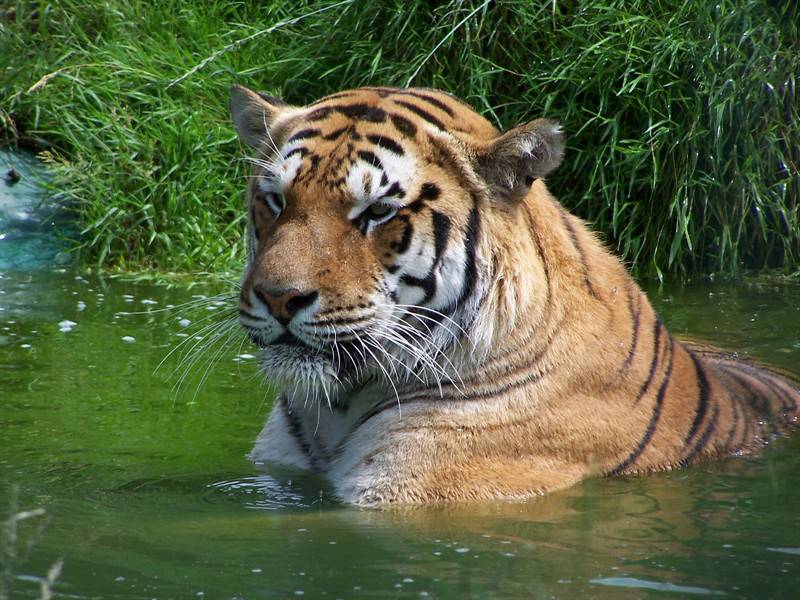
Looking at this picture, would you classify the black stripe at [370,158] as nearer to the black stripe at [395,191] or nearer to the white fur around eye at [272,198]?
the black stripe at [395,191]

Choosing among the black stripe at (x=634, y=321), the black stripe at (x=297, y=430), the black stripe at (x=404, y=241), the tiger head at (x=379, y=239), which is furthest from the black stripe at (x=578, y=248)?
the black stripe at (x=297, y=430)

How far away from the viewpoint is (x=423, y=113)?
3.81 m

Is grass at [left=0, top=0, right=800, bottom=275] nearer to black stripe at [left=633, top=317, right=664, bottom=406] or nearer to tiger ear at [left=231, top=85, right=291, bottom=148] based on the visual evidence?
black stripe at [left=633, top=317, right=664, bottom=406]

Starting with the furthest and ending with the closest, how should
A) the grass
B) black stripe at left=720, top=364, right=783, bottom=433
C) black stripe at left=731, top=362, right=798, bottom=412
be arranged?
the grass
black stripe at left=731, top=362, right=798, bottom=412
black stripe at left=720, top=364, right=783, bottom=433

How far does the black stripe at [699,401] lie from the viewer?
13.4 ft

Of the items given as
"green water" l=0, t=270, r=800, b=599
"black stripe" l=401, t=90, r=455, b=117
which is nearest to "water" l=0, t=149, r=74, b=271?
"green water" l=0, t=270, r=800, b=599

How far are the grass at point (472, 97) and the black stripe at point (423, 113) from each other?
305cm

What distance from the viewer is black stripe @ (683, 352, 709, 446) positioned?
13.4 ft

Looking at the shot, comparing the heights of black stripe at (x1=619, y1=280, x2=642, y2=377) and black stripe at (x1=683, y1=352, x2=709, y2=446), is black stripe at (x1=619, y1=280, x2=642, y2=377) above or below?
above

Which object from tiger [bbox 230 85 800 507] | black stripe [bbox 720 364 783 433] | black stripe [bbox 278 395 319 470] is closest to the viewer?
tiger [bbox 230 85 800 507]

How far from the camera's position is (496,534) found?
3355mm

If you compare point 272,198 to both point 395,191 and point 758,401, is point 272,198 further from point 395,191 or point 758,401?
point 758,401

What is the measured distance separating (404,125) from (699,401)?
1.25m

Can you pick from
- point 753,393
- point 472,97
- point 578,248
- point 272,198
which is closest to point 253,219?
point 272,198
